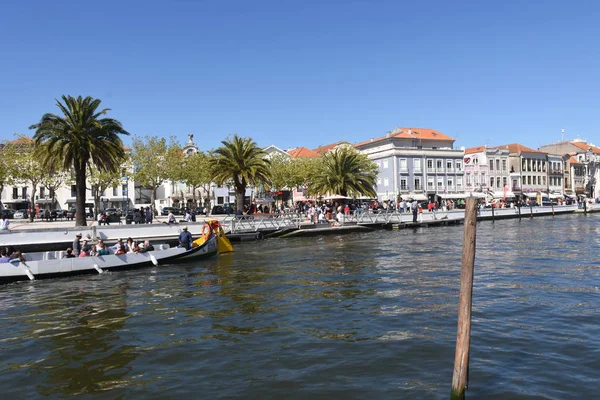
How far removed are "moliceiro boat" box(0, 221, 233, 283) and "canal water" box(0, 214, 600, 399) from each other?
0.67 m

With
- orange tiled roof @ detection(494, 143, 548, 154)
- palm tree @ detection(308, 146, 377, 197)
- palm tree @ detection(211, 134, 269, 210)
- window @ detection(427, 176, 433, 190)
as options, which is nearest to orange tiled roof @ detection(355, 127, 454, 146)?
window @ detection(427, 176, 433, 190)

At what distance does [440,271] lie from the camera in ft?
71.0

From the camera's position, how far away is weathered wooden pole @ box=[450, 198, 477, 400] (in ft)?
25.5

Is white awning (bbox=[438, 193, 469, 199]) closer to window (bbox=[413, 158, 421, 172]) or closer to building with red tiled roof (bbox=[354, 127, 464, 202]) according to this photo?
building with red tiled roof (bbox=[354, 127, 464, 202])

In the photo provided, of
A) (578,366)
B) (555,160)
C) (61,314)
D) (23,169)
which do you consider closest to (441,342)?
(578,366)

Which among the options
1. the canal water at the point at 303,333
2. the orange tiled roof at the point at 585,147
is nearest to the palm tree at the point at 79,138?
the canal water at the point at 303,333

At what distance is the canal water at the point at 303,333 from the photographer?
376 inches

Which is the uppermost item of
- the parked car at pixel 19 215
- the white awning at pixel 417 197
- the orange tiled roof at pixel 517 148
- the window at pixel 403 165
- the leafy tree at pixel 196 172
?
the orange tiled roof at pixel 517 148

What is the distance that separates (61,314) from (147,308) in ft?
8.77

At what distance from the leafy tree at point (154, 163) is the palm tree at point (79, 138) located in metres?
22.3

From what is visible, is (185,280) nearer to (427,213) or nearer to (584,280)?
(584,280)

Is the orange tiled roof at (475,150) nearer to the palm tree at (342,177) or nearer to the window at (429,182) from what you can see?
the window at (429,182)

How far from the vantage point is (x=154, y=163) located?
2406 inches

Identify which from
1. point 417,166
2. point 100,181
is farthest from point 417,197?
point 100,181
